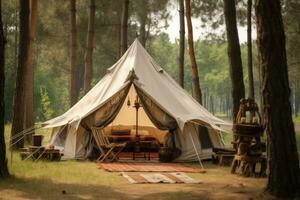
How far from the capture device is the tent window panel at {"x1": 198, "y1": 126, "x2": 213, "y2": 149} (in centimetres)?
1212

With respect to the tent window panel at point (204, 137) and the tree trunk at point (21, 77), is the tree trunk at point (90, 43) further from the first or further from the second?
the tent window panel at point (204, 137)

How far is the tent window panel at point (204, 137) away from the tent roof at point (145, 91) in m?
0.39

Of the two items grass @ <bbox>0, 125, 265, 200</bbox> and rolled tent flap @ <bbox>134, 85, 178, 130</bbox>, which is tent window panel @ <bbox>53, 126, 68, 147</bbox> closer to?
rolled tent flap @ <bbox>134, 85, 178, 130</bbox>

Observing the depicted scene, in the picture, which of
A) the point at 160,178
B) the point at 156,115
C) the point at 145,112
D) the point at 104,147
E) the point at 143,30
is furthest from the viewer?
the point at 143,30

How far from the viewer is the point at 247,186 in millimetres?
8008

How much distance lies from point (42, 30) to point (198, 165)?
722 inches

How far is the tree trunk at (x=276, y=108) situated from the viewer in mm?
6492

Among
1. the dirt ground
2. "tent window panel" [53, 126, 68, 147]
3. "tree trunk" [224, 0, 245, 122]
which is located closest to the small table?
"tent window panel" [53, 126, 68, 147]

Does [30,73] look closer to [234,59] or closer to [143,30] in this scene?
[234,59]

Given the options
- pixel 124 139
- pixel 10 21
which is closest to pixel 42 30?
pixel 10 21

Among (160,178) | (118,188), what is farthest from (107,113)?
(118,188)

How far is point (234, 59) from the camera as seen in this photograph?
11656 mm

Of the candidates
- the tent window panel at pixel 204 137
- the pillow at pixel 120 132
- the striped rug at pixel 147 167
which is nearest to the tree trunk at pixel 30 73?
the pillow at pixel 120 132

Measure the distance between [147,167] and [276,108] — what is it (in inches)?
170
